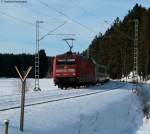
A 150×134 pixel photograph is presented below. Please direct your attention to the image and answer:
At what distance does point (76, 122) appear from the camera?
17.9 m

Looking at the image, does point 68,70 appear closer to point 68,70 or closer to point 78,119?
point 68,70

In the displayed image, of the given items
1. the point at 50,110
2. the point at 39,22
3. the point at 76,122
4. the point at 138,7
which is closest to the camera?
the point at 76,122

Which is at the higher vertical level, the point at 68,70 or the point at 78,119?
the point at 68,70

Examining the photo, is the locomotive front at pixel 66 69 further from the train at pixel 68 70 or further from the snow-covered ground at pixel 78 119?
the snow-covered ground at pixel 78 119

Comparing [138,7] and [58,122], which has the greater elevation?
[138,7]

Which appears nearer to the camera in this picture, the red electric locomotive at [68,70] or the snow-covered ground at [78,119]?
the snow-covered ground at [78,119]

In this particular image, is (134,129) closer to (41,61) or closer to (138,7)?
(138,7)

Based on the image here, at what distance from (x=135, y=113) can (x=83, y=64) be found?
810 inches

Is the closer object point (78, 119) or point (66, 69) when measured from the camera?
point (78, 119)

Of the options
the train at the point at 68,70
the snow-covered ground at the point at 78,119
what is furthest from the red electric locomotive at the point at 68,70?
the snow-covered ground at the point at 78,119

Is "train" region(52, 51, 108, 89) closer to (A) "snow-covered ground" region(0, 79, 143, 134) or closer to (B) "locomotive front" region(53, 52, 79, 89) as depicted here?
(B) "locomotive front" region(53, 52, 79, 89)

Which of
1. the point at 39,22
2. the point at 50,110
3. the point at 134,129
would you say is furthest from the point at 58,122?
the point at 39,22

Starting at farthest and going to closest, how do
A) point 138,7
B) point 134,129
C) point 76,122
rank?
point 138,7 → point 134,129 → point 76,122

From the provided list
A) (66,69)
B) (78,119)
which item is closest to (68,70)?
(66,69)
